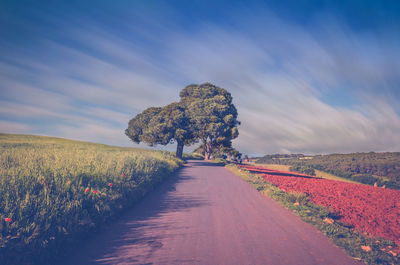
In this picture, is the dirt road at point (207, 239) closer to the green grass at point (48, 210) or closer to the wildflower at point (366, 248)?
the green grass at point (48, 210)

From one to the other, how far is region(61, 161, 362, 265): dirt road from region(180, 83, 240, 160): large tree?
23.7 metres

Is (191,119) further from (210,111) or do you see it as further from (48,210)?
(48,210)

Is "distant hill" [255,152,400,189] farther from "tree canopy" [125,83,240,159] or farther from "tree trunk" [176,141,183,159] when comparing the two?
"tree trunk" [176,141,183,159]

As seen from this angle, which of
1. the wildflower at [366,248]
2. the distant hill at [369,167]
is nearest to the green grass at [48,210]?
the wildflower at [366,248]

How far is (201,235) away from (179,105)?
2847 cm

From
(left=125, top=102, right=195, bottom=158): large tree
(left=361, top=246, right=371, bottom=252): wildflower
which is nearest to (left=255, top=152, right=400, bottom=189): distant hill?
(left=125, top=102, right=195, bottom=158): large tree

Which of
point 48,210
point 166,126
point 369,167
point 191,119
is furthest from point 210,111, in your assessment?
point 369,167

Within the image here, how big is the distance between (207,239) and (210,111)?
2650 cm

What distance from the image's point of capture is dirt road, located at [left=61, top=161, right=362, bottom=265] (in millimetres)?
3707

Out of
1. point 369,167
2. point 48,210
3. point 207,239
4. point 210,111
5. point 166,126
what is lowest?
point 207,239

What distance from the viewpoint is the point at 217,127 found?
97.9 ft

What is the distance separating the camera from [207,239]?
176 inches

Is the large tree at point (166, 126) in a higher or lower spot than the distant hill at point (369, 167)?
higher

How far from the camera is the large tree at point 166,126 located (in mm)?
29578
